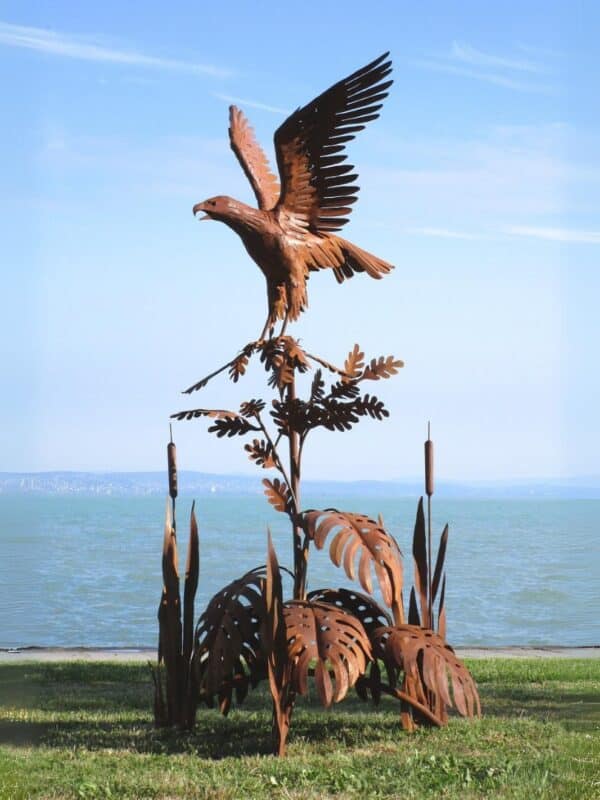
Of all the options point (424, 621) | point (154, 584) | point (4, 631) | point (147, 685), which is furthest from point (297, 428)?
point (154, 584)

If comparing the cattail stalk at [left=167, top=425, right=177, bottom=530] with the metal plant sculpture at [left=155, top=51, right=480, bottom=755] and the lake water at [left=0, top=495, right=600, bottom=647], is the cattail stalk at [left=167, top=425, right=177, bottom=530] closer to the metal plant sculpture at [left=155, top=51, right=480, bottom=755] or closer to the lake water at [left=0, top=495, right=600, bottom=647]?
the metal plant sculpture at [left=155, top=51, right=480, bottom=755]

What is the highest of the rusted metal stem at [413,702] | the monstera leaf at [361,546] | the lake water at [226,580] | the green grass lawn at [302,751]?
the monstera leaf at [361,546]

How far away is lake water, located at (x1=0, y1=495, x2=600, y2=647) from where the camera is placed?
16.4 m

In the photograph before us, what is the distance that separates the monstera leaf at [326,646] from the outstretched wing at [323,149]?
182cm

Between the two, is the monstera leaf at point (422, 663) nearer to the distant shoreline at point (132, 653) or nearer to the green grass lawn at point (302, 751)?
the green grass lawn at point (302, 751)

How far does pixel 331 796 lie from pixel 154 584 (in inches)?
797

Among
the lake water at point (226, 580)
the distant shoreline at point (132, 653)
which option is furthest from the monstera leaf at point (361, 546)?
the lake water at point (226, 580)

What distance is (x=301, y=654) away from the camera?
5.43m

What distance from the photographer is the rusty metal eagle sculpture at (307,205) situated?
5.92m

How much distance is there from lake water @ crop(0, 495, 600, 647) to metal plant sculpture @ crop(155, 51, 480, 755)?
456 centimetres

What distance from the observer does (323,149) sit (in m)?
6.03

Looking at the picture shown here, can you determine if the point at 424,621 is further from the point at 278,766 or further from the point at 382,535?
the point at 278,766

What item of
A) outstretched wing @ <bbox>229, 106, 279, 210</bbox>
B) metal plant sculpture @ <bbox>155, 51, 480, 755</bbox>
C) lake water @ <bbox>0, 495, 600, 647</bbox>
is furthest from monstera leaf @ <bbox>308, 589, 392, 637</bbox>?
lake water @ <bbox>0, 495, 600, 647</bbox>

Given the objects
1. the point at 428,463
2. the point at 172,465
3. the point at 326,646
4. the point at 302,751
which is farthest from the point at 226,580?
the point at 326,646
